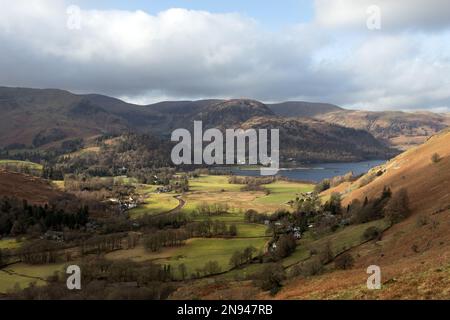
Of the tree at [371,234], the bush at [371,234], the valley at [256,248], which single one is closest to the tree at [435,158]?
the valley at [256,248]

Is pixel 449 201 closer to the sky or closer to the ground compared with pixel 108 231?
closer to the sky

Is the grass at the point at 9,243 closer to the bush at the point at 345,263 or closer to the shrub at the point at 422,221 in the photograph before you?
the bush at the point at 345,263

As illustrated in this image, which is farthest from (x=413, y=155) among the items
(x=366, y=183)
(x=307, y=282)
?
(x=307, y=282)

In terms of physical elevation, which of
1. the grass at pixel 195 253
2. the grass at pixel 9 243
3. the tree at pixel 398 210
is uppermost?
the tree at pixel 398 210

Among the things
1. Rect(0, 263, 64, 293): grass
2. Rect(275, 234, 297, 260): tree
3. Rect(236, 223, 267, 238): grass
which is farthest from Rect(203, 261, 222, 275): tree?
Rect(236, 223, 267, 238): grass

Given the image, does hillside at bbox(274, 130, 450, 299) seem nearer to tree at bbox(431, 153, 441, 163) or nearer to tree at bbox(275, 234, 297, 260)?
tree at bbox(431, 153, 441, 163)

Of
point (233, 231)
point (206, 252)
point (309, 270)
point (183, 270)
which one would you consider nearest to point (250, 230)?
point (233, 231)
